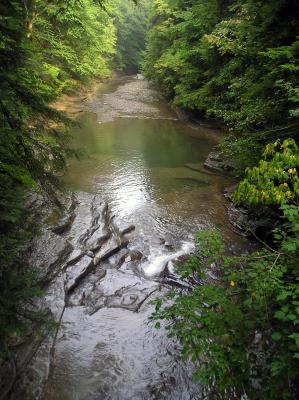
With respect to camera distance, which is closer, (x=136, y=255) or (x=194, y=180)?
(x=136, y=255)

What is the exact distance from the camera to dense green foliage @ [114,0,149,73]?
4341cm

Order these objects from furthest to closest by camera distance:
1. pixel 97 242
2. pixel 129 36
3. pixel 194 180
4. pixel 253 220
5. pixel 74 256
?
1. pixel 129 36
2. pixel 194 180
3. pixel 253 220
4. pixel 97 242
5. pixel 74 256

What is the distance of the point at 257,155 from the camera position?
773 cm

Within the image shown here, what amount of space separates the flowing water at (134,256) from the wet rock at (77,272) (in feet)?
0.49

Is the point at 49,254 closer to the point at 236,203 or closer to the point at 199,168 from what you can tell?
the point at 236,203

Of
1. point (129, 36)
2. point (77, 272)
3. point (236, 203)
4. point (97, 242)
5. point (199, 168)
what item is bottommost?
point (199, 168)

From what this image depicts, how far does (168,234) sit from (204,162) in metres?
5.76

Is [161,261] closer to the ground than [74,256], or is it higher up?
closer to the ground

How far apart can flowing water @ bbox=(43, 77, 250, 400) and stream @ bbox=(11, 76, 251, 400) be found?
0.02 metres

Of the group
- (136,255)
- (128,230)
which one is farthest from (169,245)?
(128,230)

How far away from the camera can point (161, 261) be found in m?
7.16

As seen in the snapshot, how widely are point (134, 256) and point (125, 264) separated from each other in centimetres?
31

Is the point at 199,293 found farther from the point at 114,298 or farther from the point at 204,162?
the point at 204,162

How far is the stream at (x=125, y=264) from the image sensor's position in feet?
14.7
